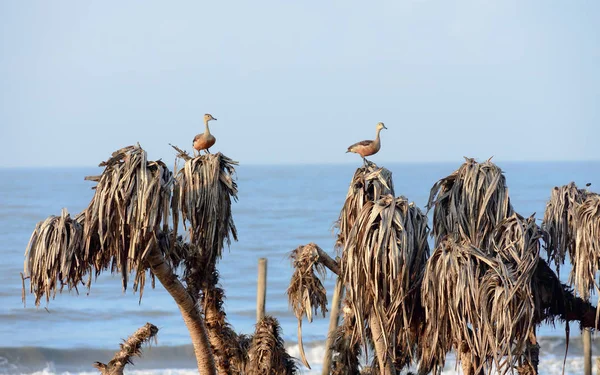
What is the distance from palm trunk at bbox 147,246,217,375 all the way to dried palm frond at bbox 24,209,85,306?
907mm

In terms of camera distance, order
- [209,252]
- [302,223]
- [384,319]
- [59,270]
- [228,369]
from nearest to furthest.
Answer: [59,270], [384,319], [209,252], [228,369], [302,223]

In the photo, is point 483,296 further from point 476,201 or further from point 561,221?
point 561,221

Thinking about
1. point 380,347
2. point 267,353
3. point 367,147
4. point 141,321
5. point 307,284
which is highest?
point 367,147

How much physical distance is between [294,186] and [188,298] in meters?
91.6

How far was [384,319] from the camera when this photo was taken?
10.2m

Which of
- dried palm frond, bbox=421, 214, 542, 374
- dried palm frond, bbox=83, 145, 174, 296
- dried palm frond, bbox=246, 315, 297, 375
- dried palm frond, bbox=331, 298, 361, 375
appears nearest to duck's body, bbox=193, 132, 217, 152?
dried palm frond, bbox=246, 315, 297, 375

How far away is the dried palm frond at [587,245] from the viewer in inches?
400

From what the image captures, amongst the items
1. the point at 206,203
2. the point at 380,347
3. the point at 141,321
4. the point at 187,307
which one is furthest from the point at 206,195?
the point at 141,321

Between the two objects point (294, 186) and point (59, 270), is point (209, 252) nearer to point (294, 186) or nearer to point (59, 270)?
point (59, 270)

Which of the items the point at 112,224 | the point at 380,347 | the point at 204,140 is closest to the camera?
the point at 112,224

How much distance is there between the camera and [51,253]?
9.47 meters

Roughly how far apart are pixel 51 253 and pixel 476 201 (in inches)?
182

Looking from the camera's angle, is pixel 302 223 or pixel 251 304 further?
pixel 302 223

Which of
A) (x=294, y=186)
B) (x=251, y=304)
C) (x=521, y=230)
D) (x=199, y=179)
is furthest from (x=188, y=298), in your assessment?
(x=294, y=186)
